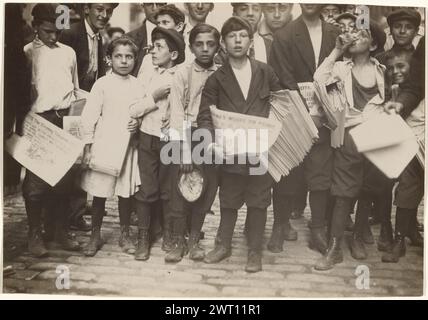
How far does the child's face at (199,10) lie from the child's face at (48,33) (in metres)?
0.79

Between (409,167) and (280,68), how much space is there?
0.97m

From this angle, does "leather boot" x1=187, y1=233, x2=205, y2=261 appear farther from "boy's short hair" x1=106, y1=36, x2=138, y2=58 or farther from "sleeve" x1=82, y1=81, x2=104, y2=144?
"boy's short hair" x1=106, y1=36, x2=138, y2=58

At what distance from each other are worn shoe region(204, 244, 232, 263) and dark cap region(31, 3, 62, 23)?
5.41 feet

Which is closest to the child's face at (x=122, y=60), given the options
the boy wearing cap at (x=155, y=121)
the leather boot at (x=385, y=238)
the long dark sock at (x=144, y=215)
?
the boy wearing cap at (x=155, y=121)

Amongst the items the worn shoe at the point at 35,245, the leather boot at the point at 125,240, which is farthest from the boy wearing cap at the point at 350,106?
the worn shoe at the point at 35,245

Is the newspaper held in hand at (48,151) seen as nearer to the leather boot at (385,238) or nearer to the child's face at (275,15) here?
the child's face at (275,15)

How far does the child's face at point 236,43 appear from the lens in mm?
3211

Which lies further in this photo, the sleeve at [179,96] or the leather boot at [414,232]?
the leather boot at [414,232]

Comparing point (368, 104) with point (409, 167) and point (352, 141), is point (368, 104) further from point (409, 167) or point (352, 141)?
point (409, 167)

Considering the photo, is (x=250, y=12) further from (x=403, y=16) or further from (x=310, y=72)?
(x=403, y=16)

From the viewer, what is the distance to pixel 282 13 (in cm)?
324

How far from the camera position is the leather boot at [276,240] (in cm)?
327

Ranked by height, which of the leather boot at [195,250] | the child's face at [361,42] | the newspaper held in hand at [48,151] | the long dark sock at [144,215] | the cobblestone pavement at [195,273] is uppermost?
the child's face at [361,42]

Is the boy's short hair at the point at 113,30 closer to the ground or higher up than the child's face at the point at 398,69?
higher up
